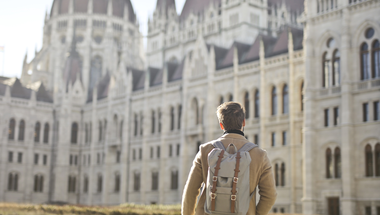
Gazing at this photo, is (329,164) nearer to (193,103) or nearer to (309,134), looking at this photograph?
(309,134)

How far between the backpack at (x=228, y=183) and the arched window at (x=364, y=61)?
3053 cm

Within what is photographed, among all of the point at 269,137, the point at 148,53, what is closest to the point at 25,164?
the point at 148,53

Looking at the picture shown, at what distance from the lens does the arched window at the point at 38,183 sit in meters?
63.0

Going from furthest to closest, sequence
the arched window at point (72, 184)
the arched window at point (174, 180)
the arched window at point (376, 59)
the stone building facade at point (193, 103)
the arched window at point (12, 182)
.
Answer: the arched window at point (72, 184)
the arched window at point (12, 182)
the arched window at point (174, 180)
the stone building facade at point (193, 103)
the arched window at point (376, 59)

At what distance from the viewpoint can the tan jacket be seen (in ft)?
16.5

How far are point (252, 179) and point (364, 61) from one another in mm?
30560

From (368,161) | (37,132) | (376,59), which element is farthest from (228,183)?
(37,132)

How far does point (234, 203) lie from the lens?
15.7 ft

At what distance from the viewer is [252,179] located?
4988mm

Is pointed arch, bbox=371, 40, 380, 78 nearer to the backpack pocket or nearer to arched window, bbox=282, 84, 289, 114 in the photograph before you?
arched window, bbox=282, 84, 289, 114

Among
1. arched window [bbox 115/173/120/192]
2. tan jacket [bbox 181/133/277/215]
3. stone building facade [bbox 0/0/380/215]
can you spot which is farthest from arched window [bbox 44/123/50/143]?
tan jacket [bbox 181/133/277/215]

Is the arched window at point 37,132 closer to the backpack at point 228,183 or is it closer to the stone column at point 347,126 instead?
the stone column at point 347,126

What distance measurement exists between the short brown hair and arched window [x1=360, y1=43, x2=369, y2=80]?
30.1m

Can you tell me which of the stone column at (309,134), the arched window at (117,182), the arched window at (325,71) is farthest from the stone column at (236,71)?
the arched window at (117,182)
